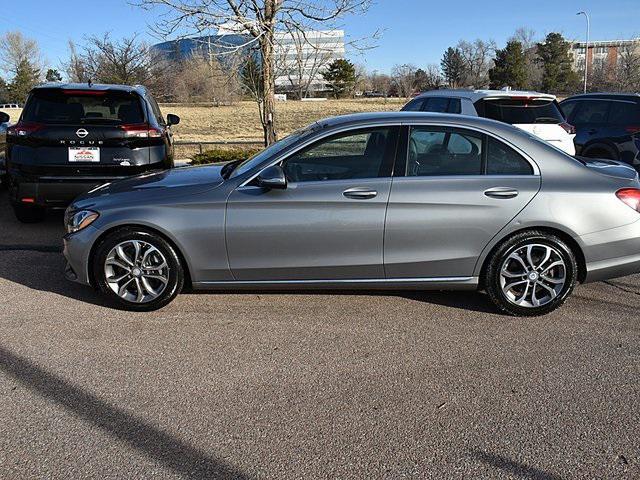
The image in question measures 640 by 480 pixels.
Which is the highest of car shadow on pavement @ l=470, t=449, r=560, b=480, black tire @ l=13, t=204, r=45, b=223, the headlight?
the headlight

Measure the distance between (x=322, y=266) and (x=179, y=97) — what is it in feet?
222

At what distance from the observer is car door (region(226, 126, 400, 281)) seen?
169 inches

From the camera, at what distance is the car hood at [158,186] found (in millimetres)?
4426

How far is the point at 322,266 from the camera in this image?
14.3 feet

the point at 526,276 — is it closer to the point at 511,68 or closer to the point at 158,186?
the point at 158,186

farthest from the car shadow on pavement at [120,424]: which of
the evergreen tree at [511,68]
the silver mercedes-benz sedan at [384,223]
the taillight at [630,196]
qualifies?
the evergreen tree at [511,68]

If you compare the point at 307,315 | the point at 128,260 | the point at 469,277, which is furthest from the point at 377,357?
the point at 128,260

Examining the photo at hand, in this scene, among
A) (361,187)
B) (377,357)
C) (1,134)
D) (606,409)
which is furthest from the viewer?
(1,134)

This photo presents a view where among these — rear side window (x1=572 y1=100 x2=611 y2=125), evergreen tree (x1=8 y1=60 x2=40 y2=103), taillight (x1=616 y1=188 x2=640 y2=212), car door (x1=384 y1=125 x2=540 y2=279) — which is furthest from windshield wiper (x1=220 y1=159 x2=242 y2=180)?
evergreen tree (x1=8 y1=60 x2=40 y2=103)

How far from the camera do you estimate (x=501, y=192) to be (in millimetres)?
4316

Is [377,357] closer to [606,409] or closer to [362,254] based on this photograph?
[362,254]

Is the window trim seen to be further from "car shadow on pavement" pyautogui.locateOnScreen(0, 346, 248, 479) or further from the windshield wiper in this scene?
"car shadow on pavement" pyautogui.locateOnScreen(0, 346, 248, 479)

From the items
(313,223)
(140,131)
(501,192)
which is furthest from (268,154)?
(140,131)

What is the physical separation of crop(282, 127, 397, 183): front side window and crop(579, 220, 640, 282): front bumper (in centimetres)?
164
